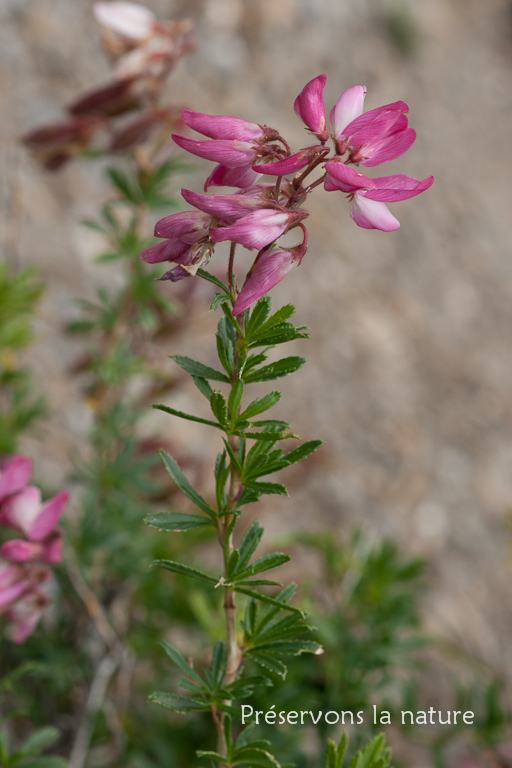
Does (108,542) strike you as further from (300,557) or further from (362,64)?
(362,64)

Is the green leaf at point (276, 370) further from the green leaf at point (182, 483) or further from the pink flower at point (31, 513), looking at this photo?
the pink flower at point (31, 513)

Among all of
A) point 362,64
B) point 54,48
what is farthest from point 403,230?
point 54,48

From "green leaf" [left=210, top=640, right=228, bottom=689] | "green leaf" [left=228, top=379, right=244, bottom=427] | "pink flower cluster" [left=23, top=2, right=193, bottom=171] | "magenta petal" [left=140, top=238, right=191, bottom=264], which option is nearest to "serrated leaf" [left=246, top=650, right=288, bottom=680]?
"green leaf" [left=210, top=640, right=228, bottom=689]

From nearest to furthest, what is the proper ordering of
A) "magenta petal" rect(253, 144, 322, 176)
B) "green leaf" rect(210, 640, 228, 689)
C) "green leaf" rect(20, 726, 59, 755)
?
"magenta petal" rect(253, 144, 322, 176), "green leaf" rect(210, 640, 228, 689), "green leaf" rect(20, 726, 59, 755)

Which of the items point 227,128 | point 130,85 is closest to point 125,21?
point 130,85

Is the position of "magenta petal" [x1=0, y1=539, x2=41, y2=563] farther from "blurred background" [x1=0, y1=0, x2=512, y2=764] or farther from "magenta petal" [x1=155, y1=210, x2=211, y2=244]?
"blurred background" [x1=0, y1=0, x2=512, y2=764]

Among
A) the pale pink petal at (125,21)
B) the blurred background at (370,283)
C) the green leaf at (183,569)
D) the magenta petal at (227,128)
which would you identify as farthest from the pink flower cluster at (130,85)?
the green leaf at (183,569)
